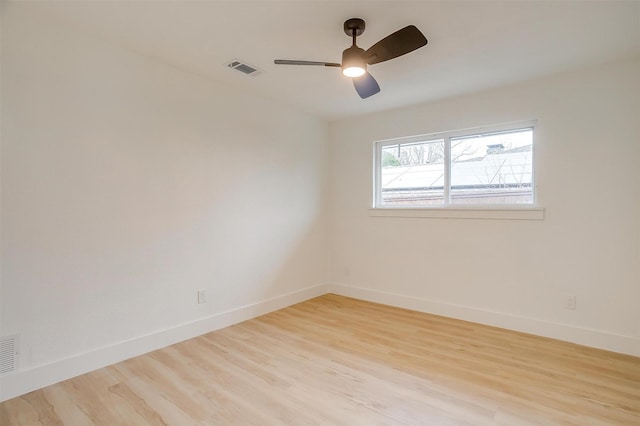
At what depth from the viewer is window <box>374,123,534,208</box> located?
3094 millimetres

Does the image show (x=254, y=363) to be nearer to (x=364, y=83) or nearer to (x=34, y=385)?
(x=34, y=385)

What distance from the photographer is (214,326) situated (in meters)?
3.02

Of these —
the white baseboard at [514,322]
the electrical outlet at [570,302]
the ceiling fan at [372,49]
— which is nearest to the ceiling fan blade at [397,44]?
the ceiling fan at [372,49]

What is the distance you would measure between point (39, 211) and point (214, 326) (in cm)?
165

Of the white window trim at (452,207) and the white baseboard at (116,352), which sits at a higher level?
the white window trim at (452,207)

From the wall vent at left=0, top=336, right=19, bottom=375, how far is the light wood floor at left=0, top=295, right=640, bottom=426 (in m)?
0.19

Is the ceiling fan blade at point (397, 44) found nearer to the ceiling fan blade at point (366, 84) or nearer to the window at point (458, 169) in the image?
the ceiling fan blade at point (366, 84)

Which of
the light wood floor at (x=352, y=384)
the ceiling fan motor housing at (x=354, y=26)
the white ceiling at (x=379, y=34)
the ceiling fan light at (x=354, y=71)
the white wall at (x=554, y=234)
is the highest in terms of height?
the white ceiling at (x=379, y=34)

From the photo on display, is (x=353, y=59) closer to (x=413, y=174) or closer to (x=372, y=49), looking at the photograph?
(x=372, y=49)

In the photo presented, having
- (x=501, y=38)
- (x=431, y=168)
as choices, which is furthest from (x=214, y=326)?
(x=501, y=38)

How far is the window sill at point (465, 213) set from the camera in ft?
9.71

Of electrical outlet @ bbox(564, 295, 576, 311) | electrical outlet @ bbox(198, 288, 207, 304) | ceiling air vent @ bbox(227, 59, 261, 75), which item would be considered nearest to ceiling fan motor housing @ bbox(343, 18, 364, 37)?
ceiling air vent @ bbox(227, 59, 261, 75)

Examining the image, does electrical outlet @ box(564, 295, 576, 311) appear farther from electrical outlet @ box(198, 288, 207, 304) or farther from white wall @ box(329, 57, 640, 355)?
electrical outlet @ box(198, 288, 207, 304)

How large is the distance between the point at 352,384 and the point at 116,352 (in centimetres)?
174
